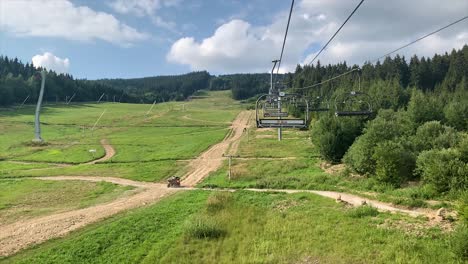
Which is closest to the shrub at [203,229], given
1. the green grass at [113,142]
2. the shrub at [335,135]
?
the green grass at [113,142]

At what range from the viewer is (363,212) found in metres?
28.8

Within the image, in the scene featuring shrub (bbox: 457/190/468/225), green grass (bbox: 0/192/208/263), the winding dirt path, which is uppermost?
shrub (bbox: 457/190/468/225)

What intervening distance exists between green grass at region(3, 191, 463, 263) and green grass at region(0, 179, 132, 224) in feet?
26.0

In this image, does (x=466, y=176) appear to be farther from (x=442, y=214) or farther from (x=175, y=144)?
(x=175, y=144)

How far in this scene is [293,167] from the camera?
5250 centimetres

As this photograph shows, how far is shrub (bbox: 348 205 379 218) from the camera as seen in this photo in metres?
28.7

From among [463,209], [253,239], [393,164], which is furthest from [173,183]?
[463,209]

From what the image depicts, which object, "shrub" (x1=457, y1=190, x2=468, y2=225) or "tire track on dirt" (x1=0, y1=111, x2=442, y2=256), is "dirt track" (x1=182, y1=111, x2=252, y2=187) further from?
"shrub" (x1=457, y1=190, x2=468, y2=225)

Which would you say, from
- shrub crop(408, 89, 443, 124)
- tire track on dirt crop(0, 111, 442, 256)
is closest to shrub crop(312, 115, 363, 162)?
tire track on dirt crop(0, 111, 442, 256)

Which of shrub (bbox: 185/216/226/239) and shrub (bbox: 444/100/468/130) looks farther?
shrub (bbox: 444/100/468/130)

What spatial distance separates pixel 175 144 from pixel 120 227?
5445 centimetres

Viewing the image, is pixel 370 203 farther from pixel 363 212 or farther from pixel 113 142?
pixel 113 142

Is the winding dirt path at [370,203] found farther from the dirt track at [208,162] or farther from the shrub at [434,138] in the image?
the dirt track at [208,162]

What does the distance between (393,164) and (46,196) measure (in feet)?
115
